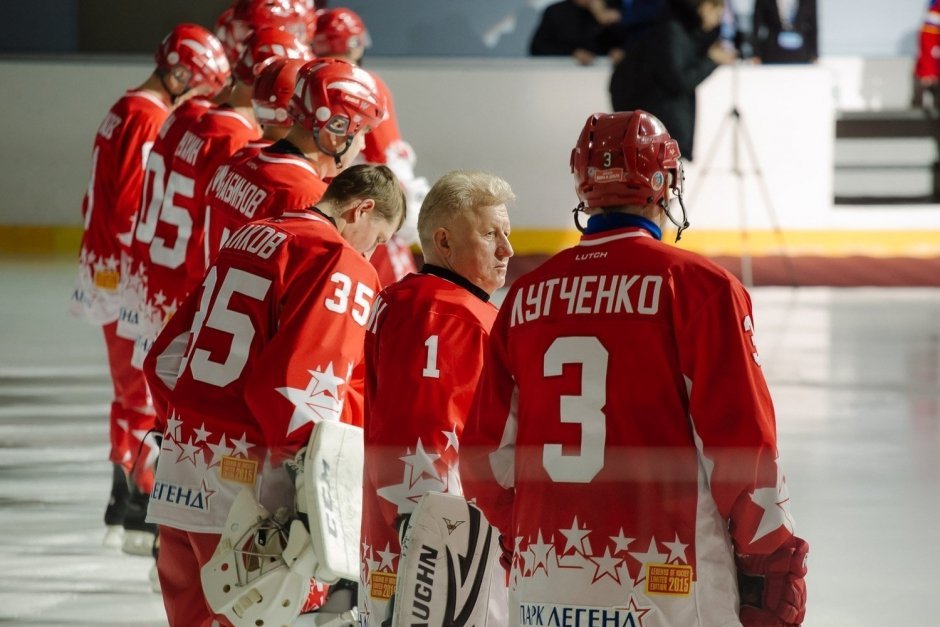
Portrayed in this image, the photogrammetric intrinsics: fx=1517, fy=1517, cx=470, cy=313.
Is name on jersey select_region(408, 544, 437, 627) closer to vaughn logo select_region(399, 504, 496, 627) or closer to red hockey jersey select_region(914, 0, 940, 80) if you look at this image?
vaughn logo select_region(399, 504, 496, 627)

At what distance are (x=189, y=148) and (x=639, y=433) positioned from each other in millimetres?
2669

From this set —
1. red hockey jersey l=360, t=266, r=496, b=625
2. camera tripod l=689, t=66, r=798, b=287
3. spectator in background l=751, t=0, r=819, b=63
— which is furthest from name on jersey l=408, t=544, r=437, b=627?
spectator in background l=751, t=0, r=819, b=63

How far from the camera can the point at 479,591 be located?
2.46 meters

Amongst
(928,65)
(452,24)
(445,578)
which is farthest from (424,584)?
(452,24)

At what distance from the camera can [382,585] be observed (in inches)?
108

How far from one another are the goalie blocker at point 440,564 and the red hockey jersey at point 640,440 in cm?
8

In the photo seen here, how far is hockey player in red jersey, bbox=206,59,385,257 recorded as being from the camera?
3.57m

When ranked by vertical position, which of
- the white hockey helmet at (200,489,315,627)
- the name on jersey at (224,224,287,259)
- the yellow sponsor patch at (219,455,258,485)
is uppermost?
the name on jersey at (224,224,287,259)

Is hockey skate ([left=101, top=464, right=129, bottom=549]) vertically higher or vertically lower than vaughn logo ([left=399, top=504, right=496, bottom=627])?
lower

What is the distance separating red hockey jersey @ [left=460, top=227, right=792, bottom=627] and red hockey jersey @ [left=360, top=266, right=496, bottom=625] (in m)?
0.26

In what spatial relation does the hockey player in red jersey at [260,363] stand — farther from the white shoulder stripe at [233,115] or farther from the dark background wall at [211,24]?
the dark background wall at [211,24]

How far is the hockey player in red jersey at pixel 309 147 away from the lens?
3.57m

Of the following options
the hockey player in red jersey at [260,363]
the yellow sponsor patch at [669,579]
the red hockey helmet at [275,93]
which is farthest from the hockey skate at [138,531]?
the yellow sponsor patch at [669,579]

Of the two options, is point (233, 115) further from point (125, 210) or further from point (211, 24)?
point (211, 24)
